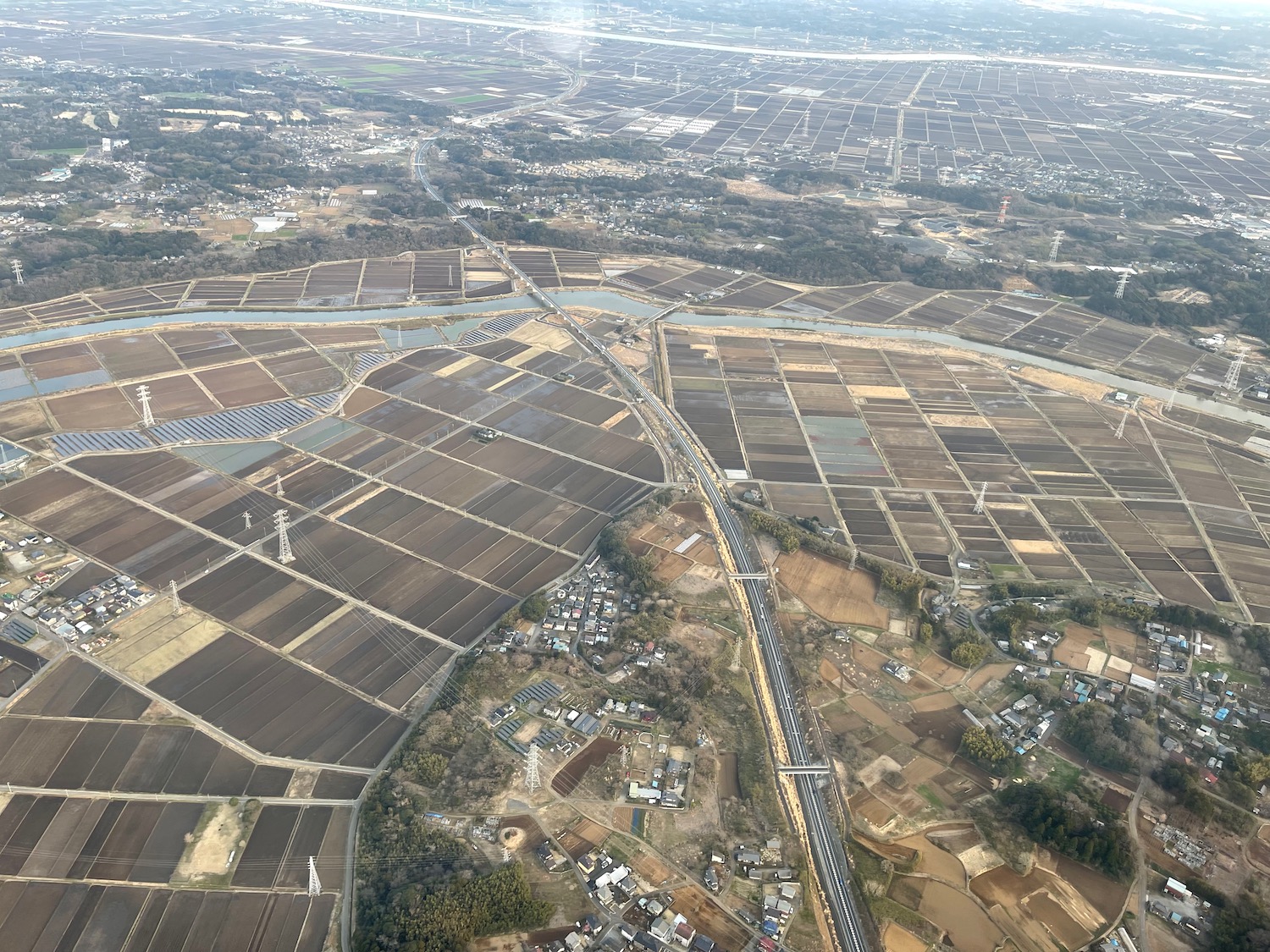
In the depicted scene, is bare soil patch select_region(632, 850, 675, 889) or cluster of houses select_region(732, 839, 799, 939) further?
bare soil patch select_region(632, 850, 675, 889)

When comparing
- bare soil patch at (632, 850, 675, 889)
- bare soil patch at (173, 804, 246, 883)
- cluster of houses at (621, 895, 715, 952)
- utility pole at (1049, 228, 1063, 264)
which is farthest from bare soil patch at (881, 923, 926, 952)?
utility pole at (1049, 228, 1063, 264)

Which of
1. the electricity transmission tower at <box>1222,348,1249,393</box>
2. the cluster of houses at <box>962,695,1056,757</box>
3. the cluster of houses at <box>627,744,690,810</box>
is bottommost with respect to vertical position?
the cluster of houses at <box>962,695,1056,757</box>

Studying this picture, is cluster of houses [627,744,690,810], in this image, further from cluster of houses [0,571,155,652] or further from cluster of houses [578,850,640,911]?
cluster of houses [0,571,155,652]

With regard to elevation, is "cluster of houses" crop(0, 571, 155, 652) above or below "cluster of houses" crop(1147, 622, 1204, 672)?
below

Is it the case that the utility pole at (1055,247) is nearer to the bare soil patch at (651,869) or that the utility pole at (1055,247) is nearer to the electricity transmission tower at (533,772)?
the electricity transmission tower at (533,772)

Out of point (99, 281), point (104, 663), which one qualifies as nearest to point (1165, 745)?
point (104, 663)

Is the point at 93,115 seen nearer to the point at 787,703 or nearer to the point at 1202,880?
the point at 787,703

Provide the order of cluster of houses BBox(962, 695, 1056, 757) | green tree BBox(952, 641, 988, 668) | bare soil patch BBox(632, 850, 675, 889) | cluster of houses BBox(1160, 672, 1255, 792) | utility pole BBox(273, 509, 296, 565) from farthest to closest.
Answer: utility pole BBox(273, 509, 296, 565) < green tree BBox(952, 641, 988, 668) < cluster of houses BBox(962, 695, 1056, 757) < cluster of houses BBox(1160, 672, 1255, 792) < bare soil patch BBox(632, 850, 675, 889)
